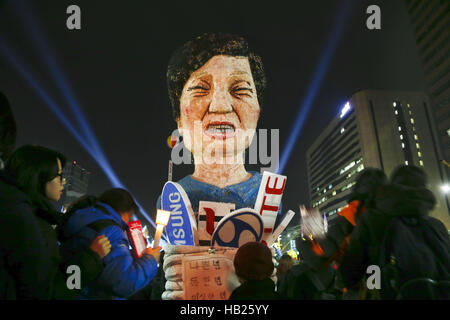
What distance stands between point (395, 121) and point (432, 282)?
205 ft

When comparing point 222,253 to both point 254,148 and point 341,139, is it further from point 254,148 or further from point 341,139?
point 341,139

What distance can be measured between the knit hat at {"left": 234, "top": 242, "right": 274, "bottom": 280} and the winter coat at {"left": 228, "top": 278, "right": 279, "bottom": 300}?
0.05m

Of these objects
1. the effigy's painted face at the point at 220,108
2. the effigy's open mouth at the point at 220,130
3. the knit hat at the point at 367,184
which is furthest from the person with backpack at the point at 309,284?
the effigy's open mouth at the point at 220,130

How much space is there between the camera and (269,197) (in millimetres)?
4969

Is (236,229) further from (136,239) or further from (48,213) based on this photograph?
(48,213)

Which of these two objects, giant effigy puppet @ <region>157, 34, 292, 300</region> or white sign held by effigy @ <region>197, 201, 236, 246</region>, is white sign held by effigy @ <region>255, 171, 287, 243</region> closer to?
giant effigy puppet @ <region>157, 34, 292, 300</region>

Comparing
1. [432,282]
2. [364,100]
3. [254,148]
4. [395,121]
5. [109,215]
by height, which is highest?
[364,100]

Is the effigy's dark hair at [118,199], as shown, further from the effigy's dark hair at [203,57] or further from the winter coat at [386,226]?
the effigy's dark hair at [203,57]

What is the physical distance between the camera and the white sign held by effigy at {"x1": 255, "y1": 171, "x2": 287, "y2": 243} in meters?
4.94

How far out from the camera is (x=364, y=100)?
185 ft

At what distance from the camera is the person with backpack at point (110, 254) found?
238 cm

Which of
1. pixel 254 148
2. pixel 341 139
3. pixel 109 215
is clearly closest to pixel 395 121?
pixel 341 139
